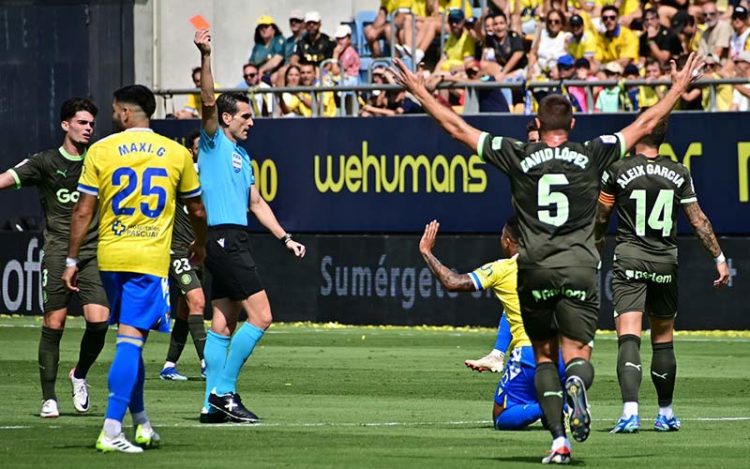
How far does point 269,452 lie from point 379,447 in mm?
783

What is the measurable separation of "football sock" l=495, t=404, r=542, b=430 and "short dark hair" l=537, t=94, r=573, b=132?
2764mm

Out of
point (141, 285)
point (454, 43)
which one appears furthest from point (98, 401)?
point (454, 43)

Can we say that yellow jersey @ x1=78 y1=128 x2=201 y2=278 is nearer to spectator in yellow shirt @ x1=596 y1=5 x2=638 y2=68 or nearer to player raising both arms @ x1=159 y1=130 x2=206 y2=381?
player raising both arms @ x1=159 y1=130 x2=206 y2=381

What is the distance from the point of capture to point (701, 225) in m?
13.4

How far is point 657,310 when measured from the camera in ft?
42.9

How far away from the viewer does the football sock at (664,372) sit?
502 inches

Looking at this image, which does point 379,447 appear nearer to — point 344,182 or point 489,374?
point 489,374

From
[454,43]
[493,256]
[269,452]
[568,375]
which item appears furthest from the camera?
[454,43]

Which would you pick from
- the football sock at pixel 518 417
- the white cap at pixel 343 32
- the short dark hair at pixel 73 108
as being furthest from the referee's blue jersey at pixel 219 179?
the white cap at pixel 343 32

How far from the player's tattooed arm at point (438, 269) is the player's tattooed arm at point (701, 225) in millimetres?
1860

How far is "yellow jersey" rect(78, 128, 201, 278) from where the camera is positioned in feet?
35.9

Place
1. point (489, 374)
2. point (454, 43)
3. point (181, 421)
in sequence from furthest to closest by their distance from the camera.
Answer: point (454, 43) → point (489, 374) → point (181, 421)

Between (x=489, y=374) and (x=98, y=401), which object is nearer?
(x=98, y=401)

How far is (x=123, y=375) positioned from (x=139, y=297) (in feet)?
1.76
